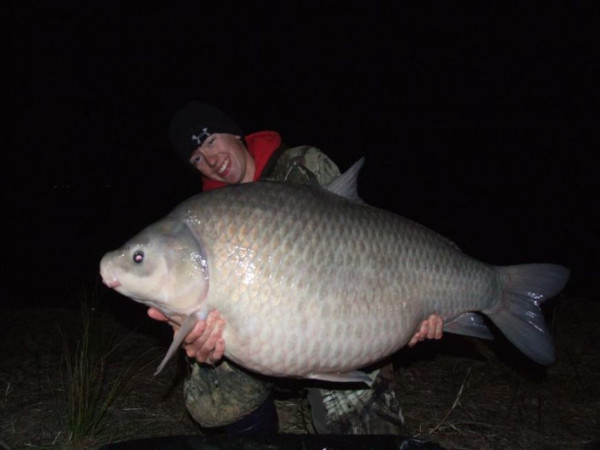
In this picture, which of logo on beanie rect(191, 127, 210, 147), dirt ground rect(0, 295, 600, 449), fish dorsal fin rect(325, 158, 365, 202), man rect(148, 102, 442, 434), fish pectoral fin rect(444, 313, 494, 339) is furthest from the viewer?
logo on beanie rect(191, 127, 210, 147)

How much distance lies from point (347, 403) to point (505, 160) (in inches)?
607

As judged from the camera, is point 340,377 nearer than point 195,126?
Yes

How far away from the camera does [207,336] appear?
1.68 m

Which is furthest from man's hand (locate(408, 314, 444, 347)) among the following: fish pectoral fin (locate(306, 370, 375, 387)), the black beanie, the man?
the black beanie

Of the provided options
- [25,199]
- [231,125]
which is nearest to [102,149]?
[25,199]

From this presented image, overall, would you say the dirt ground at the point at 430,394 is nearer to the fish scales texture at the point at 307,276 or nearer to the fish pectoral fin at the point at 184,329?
the fish scales texture at the point at 307,276

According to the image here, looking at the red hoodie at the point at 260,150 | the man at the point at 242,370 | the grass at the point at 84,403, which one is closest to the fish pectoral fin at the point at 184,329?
the man at the point at 242,370

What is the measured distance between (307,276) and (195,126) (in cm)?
121

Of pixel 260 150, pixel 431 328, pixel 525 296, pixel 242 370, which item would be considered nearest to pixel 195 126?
pixel 260 150

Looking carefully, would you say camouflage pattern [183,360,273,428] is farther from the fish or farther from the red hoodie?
the red hoodie

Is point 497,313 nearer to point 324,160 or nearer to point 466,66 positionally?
point 324,160

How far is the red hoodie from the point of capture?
264 cm

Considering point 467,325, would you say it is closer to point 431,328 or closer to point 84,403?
point 431,328

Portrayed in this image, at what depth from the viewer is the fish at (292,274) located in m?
1.61
